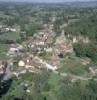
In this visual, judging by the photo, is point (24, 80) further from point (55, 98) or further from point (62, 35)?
point (62, 35)

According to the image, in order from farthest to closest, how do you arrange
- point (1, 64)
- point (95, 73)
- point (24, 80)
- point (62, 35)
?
point (62, 35), point (1, 64), point (95, 73), point (24, 80)

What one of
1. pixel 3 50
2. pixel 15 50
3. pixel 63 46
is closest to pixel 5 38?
pixel 3 50

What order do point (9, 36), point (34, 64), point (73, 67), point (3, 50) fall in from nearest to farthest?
point (73, 67)
point (34, 64)
point (3, 50)
point (9, 36)

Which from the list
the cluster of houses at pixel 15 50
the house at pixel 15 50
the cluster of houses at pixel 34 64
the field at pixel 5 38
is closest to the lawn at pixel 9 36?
the field at pixel 5 38

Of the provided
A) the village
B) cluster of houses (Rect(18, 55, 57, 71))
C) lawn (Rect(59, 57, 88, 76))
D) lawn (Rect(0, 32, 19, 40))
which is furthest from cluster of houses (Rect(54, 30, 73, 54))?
lawn (Rect(0, 32, 19, 40))

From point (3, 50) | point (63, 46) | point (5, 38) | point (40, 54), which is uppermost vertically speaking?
point (40, 54)

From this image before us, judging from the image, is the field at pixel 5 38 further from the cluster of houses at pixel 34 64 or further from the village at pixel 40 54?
the cluster of houses at pixel 34 64

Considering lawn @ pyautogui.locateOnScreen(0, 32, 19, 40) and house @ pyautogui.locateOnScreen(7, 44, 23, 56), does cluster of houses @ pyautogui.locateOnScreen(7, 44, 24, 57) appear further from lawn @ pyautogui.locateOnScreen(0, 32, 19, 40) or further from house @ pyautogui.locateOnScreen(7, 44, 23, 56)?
lawn @ pyautogui.locateOnScreen(0, 32, 19, 40)

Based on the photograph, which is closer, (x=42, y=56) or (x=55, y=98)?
(x=55, y=98)

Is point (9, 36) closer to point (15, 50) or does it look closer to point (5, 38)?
point (5, 38)

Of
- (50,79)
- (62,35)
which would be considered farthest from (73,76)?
(62,35)

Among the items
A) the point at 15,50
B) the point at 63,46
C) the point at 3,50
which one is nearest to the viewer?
the point at 63,46
